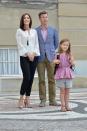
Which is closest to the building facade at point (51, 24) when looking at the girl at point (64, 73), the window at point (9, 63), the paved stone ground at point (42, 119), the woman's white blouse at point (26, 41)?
the window at point (9, 63)

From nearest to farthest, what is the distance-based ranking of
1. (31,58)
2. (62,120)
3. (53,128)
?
1. (53,128)
2. (62,120)
3. (31,58)

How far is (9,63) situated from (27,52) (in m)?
9.10

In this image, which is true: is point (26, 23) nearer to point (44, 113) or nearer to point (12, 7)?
point (44, 113)

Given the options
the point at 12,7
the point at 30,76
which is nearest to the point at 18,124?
the point at 30,76

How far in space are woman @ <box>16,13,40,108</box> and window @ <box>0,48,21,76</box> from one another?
8.70 metres

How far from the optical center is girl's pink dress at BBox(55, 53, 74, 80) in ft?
32.7

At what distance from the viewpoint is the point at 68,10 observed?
62.6ft

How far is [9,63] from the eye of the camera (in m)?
19.3

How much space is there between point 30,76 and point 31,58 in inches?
14.0

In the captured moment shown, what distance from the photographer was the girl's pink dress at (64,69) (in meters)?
9.96

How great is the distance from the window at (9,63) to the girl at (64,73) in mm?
9083

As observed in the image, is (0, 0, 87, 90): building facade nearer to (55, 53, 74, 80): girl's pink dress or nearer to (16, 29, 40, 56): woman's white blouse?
(16, 29, 40, 56): woman's white blouse

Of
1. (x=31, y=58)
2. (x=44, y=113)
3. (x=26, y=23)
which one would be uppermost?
(x=26, y=23)

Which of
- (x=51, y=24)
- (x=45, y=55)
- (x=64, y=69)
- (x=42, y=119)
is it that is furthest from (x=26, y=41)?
(x=51, y=24)
